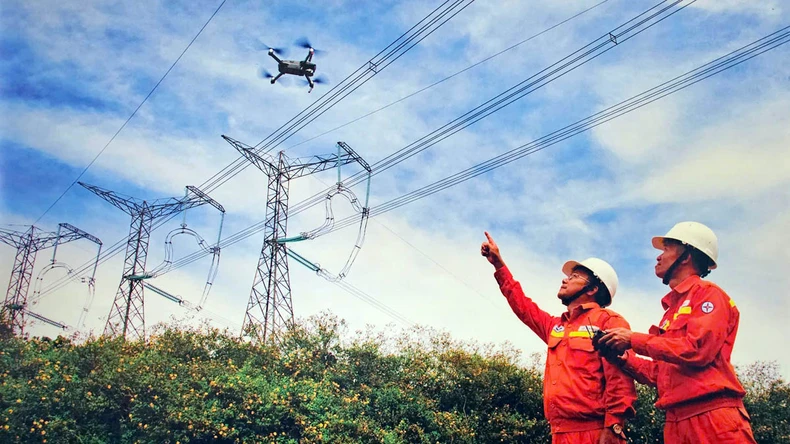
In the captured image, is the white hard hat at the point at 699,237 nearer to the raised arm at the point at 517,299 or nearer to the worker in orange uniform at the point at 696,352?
the worker in orange uniform at the point at 696,352

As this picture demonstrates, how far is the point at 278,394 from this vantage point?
13.4m

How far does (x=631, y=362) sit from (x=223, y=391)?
33.4 feet

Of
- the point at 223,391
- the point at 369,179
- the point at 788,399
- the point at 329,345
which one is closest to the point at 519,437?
the point at 329,345

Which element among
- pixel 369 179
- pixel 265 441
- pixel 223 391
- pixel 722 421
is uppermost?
pixel 369 179

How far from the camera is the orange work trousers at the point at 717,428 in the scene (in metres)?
3.90

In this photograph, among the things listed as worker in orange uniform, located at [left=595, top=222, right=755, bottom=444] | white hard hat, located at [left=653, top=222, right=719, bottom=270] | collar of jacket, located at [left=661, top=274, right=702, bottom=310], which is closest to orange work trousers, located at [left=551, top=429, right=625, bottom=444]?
worker in orange uniform, located at [left=595, top=222, right=755, bottom=444]

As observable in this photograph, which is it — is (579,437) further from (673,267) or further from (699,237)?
(699,237)

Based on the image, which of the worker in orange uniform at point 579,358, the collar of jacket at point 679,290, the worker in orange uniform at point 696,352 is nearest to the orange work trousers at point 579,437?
the worker in orange uniform at point 579,358

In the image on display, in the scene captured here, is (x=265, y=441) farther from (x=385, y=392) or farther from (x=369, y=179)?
(x=369, y=179)

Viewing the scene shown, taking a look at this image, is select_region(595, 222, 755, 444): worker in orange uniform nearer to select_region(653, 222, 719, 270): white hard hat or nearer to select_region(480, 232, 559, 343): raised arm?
select_region(653, 222, 719, 270): white hard hat

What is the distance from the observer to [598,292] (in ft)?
18.5

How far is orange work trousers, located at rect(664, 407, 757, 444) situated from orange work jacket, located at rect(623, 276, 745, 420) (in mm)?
42

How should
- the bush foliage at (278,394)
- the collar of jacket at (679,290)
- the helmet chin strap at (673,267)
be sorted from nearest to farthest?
the collar of jacket at (679,290) < the helmet chin strap at (673,267) < the bush foliage at (278,394)

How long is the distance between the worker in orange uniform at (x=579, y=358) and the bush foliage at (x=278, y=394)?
865 cm
